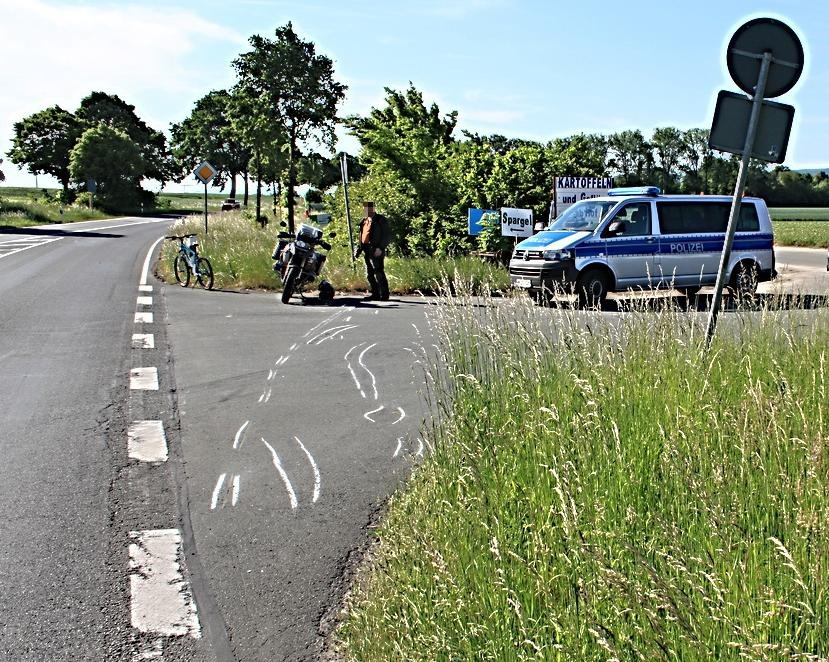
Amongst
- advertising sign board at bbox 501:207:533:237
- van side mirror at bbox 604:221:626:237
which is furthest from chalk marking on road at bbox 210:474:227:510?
advertising sign board at bbox 501:207:533:237

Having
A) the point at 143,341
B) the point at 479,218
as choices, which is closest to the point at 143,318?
the point at 143,341

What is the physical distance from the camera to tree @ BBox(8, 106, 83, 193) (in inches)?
4087

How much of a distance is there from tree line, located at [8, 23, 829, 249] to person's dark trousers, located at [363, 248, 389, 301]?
16.5 feet

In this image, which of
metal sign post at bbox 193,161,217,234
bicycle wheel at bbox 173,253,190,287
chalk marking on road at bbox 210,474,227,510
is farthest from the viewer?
metal sign post at bbox 193,161,217,234

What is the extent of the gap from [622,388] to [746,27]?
12.5ft

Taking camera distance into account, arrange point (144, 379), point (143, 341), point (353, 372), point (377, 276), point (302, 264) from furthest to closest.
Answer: point (377, 276)
point (302, 264)
point (143, 341)
point (353, 372)
point (144, 379)

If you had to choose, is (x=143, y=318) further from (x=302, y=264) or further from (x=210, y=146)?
(x=210, y=146)

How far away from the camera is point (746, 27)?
7.14 m

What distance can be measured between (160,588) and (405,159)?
20.0 metres

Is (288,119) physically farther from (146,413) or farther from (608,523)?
(608,523)

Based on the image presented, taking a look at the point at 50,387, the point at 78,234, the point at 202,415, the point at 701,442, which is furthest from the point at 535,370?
the point at 78,234

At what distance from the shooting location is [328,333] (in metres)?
12.4

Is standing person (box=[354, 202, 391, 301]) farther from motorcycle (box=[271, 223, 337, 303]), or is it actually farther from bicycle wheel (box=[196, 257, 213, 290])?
bicycle wheel (box=[196, 257, 213, 290])

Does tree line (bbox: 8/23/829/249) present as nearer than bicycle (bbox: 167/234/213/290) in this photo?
No
